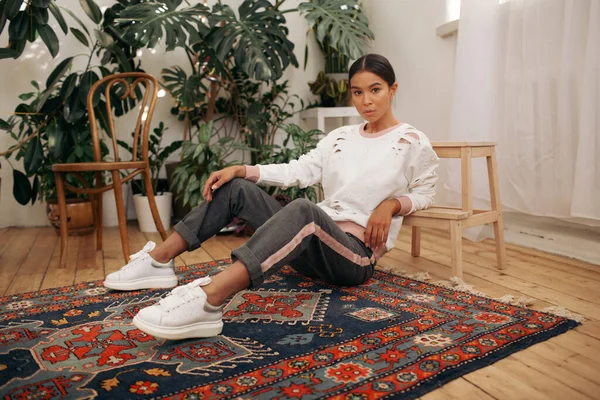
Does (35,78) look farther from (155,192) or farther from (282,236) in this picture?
(282,236)

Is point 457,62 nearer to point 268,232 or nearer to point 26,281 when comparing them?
point 268,232

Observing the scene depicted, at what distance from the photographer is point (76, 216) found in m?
3.00

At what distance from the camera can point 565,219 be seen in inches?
85.2

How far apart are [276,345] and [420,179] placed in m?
0.78

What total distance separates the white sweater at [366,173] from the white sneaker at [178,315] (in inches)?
21.0

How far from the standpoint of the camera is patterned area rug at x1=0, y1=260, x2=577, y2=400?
1009 mm

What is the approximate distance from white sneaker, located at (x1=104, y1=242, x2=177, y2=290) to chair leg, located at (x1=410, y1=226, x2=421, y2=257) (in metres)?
1.08

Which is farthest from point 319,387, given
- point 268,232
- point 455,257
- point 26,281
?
point 26,281

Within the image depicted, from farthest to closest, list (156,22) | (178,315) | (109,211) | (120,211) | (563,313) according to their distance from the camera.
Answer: (109,211) → (156,22) → (120,211) → (563,313) → (178,315)

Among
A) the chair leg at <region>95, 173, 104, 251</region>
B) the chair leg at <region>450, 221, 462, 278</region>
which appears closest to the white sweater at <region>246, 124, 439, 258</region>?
the chair leg at <region>450, 221, 462, 278</region>

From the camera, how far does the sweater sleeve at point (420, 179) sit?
5.35 feet

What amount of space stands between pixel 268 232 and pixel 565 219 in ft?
5.04

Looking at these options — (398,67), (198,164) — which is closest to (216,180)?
(198,164)

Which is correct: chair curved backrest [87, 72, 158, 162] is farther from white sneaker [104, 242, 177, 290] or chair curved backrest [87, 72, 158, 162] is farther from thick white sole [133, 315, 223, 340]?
thick white sole [133, 315, 223, 340]
